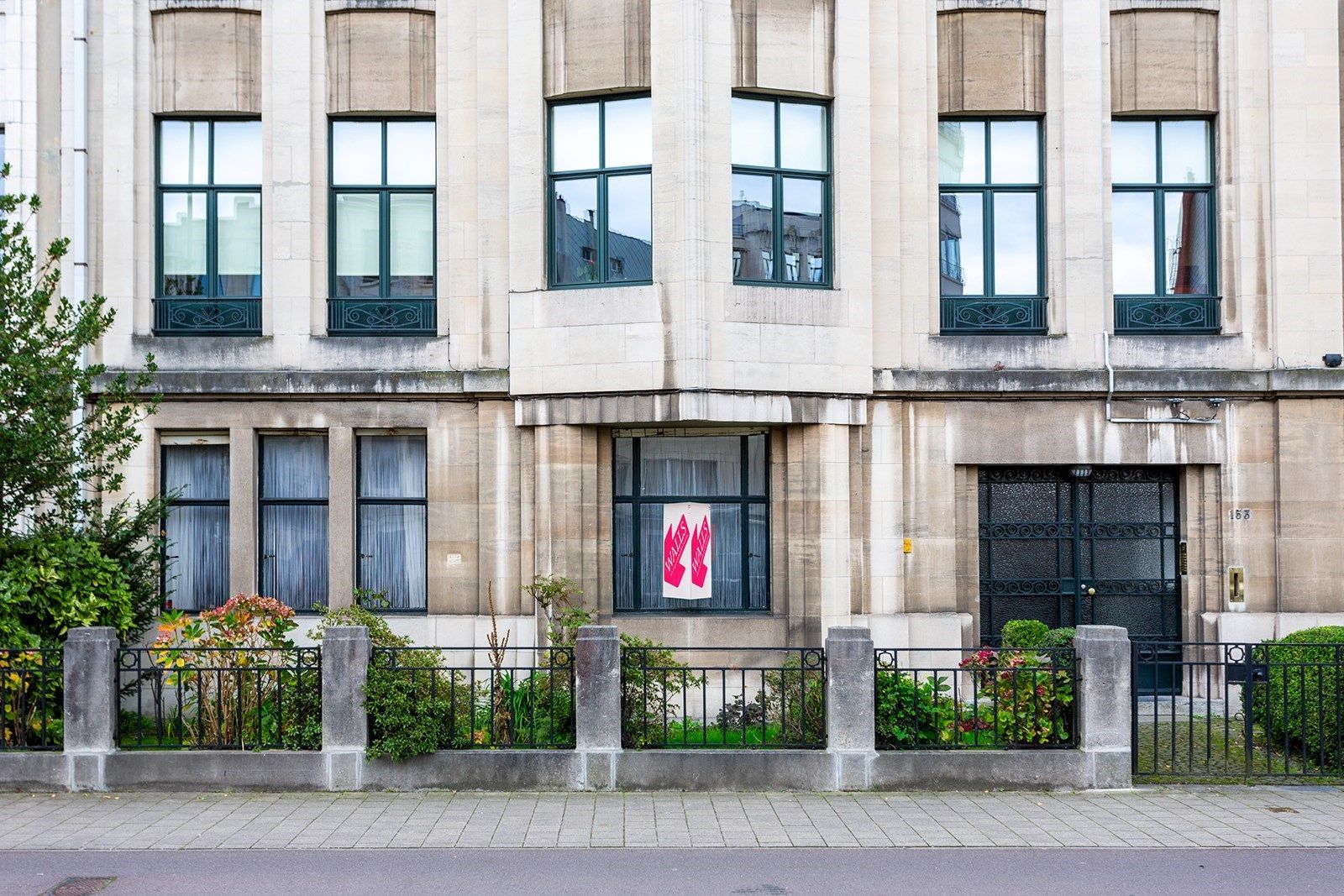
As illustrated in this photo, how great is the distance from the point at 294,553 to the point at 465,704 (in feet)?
18.0

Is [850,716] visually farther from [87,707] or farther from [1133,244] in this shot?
[1133,244]

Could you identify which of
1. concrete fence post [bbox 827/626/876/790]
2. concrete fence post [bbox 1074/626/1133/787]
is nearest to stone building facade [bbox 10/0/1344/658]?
concrete fence post [bbox 827/626/876/790]

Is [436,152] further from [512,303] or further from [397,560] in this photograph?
[397,560]

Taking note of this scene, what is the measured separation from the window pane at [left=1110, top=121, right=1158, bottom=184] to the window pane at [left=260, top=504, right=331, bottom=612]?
Result: 11108 millimetres

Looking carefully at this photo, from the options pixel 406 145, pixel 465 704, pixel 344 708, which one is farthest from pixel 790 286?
pixel 344 708

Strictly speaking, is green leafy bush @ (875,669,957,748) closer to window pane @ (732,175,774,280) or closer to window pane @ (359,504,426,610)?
window pane @ (732,175,774,280)

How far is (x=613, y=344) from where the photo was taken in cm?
1467

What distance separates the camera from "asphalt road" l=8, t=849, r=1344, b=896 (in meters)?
8.40

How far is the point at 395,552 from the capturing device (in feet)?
52.4

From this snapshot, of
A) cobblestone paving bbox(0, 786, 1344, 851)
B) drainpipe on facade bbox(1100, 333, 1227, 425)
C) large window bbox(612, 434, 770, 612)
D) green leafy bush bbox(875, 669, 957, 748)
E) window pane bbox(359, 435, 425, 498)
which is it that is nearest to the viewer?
cobblestone paving bbox(0, 786, 1344, 851)

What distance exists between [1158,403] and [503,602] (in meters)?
8.54

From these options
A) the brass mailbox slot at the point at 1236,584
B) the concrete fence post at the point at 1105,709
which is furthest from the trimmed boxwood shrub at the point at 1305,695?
the brass mailbox slot at the point at 1236,584

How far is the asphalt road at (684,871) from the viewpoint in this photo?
331 inches

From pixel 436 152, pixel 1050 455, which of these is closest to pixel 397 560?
pixel 436 152
